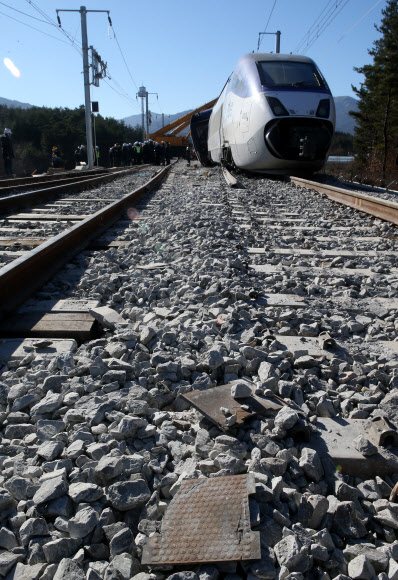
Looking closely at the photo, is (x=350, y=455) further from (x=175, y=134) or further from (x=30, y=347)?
(x=175, y=134)

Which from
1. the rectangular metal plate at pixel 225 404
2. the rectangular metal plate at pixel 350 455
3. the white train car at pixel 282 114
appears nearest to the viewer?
the rectangular metal plate at pixel 350 455

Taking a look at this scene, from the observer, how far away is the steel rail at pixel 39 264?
302 cm

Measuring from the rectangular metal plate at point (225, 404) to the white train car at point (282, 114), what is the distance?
9922mm

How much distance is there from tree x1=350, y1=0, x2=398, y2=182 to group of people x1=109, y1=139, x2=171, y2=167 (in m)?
14.1

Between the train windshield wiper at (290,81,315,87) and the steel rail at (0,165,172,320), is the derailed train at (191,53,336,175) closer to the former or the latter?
the train windshield wiper at (290,81,315,87)

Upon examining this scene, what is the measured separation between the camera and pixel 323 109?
10891 millimetres

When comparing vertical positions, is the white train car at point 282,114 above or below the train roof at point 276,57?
below

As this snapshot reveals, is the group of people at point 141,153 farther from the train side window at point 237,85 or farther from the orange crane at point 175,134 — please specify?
the train side window at point 237,85

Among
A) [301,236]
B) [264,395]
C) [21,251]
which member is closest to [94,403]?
[264,395]

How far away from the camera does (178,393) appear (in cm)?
196

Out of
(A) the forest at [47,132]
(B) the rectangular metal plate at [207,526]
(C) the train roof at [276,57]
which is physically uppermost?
(A) the forest at [47,132]

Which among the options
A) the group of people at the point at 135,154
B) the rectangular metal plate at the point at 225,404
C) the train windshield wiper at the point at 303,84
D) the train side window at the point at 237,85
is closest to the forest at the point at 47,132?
the group of people at the point at 135,154

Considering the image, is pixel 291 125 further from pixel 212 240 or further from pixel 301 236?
pixel 212 240

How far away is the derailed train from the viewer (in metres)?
10.7
